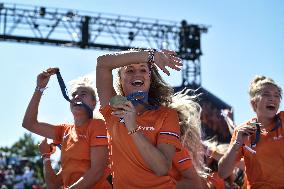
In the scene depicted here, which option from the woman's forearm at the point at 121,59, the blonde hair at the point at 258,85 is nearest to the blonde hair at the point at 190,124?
the blonde hair at the point at 258,85

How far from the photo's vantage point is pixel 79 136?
14.4 ft

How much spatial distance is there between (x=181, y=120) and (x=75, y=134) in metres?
0.93

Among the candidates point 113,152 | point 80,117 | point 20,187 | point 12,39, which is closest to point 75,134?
point 80,117

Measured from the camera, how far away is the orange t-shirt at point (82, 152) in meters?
4.29

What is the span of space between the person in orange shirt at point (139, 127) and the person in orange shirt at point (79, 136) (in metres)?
0.85

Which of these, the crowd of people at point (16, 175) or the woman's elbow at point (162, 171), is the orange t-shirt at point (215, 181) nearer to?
the woman's elbow at point (162, 171)

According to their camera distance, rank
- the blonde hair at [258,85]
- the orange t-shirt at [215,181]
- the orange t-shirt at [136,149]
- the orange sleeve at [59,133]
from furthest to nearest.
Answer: the orange t-shirt at [215,181]
the orange sleeve at [59,133]
the blonde hair at [258,85]
the orange t-shirt at [136,149]

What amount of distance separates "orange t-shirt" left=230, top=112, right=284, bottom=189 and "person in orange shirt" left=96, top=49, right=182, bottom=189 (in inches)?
52.0

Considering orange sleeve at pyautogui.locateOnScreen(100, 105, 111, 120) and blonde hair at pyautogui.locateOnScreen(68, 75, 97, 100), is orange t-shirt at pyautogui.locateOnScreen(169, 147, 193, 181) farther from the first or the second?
blonde hair at pyautogui.locateOnScreen(68, 75, 97, 100)

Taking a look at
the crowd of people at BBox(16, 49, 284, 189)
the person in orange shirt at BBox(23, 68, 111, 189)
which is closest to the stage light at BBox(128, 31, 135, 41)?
the crowd of people at BBox(16, 49, 284, 189)

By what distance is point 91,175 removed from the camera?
4094mm

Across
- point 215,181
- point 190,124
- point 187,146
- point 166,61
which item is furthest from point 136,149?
point 215,181

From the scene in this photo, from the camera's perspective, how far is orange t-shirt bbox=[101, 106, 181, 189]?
10.0 feet

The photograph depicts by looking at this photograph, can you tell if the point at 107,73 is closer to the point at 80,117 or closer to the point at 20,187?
the point at 80,117
